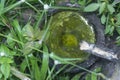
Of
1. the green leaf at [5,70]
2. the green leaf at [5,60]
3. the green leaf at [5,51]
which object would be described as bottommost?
the green leaf at [5,70]

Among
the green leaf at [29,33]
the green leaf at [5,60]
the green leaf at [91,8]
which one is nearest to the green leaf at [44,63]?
the green leaf at [29,33]

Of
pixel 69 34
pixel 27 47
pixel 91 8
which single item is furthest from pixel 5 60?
pixel 91 8

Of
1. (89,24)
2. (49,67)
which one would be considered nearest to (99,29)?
(89,24)

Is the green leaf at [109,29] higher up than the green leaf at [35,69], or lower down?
higher up

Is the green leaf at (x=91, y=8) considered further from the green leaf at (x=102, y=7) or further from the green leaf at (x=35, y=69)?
the green leaf at (x=35, y=69)

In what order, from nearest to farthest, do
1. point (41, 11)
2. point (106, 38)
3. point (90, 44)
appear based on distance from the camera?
point (90, 44) → point (106, 38) → point (41, 11)

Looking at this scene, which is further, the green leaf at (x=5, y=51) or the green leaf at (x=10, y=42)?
the green leaf at (x=10, y=42)

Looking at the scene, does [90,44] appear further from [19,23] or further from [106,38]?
[19,23]
